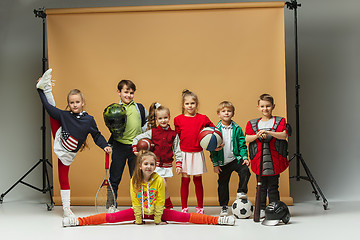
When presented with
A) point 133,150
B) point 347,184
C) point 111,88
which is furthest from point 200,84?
point 347,184

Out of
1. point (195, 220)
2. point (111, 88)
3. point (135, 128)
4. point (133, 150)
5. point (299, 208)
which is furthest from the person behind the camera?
point (111, 88)

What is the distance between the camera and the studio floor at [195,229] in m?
4.18

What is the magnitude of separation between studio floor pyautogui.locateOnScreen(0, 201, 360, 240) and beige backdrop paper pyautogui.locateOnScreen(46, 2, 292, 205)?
37.8 inches

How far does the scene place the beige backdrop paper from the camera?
5.99 m

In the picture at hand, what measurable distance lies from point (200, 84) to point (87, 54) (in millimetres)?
1458

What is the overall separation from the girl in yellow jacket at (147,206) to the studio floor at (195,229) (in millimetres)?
67

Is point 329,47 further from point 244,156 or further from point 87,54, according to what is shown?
point 87,54

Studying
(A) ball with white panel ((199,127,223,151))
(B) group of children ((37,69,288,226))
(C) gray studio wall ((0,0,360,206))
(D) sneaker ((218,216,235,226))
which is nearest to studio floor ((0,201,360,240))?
(D) sneaker ((218,216,235,226))

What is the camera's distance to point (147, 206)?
452 centimetres

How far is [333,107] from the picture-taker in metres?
6.64

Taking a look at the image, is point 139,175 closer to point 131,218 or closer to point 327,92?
point 131,218

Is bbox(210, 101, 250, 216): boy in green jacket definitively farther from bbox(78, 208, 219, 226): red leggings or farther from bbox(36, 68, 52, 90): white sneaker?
bbox(36, 68, 52, 90): white sneaker

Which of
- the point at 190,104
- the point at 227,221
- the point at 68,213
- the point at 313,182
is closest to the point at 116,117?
the point at 190,104

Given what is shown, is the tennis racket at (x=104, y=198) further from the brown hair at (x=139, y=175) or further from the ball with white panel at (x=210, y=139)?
the ball with white panel at (x=210, y=139)
